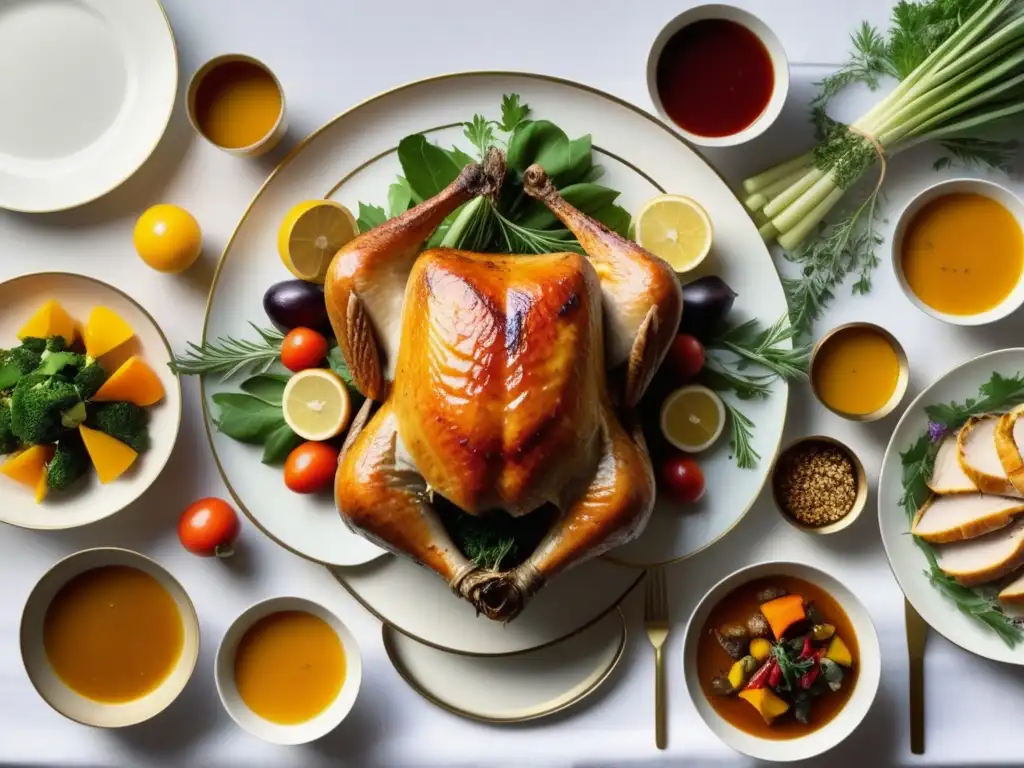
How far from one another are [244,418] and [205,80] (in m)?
0.88

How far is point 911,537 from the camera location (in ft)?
7.54

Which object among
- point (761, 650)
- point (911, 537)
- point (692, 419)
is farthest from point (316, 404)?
point (911, 537)

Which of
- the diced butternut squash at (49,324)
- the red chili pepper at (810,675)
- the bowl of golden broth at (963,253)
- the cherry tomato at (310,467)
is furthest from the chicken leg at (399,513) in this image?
the bowl of golden broth at (963,253)

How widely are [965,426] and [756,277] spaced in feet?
2.10

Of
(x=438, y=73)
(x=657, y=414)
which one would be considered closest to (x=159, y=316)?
(x=438, y=73)

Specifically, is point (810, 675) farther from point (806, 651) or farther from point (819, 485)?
point (819, 485)

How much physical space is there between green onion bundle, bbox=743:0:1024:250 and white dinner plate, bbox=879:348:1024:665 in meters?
0.49

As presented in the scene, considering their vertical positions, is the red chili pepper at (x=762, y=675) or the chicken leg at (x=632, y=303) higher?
the chicken leg at (x=632, y=303)

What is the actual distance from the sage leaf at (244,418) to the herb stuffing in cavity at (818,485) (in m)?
1.32

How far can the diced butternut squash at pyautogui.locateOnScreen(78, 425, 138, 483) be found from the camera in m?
2.28

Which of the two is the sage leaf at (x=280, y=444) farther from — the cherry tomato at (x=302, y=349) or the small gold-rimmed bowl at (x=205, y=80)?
the small gold-rimmed bowl at (x=205, y=80)

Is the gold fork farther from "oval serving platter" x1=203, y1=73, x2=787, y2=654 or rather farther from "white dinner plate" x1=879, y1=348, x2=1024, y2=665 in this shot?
"white dinner plate" x1=879, y1=348, x2=1024, y2=665

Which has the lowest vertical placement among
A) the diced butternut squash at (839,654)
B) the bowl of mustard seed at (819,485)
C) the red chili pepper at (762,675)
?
the red chili pepper at (762,675)

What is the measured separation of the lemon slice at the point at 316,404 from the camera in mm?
Result: 2215
